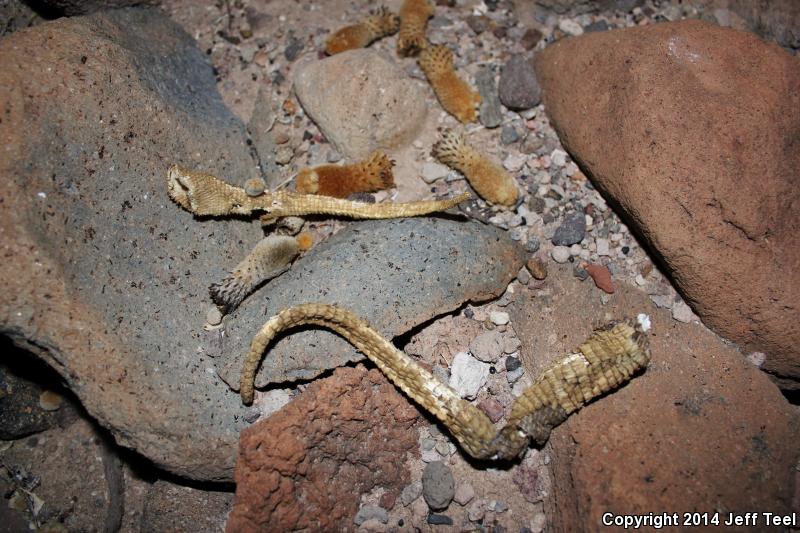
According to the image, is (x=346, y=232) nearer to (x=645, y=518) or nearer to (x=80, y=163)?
(x=80, y=163)

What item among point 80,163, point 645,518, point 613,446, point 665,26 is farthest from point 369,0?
point 645,518

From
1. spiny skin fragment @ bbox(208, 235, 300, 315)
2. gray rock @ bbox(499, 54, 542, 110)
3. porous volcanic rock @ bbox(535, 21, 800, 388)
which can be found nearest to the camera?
porous volcanic rock @ bbox(535, 21, 800, 388)

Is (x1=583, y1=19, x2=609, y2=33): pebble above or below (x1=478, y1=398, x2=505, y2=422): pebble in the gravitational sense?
above

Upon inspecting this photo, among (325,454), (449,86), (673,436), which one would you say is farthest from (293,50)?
(673,436)

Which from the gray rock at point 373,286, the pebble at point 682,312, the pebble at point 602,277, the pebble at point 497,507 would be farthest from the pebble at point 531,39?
the pebble at point 497,507

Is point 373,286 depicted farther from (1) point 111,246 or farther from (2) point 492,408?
(1) point 111,246

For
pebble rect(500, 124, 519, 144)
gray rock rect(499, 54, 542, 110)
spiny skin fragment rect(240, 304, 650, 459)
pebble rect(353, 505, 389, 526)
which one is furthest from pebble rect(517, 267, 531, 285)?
pebble rect(353, 505, 389, 526)

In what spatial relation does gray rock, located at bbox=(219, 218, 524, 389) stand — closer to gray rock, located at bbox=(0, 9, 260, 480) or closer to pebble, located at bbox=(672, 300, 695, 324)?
gray rock, located at bbox=(0, 9, 260, 480)
